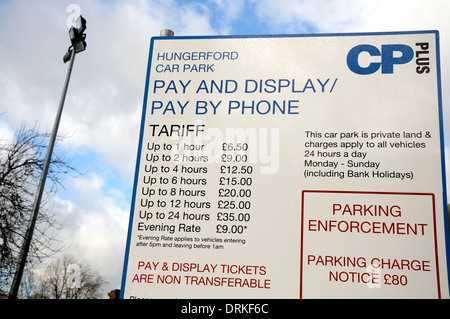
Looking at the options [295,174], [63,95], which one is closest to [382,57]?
[295,174]

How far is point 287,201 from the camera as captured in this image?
3162 millimetres

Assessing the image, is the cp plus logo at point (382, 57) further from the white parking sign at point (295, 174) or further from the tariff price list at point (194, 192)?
the tariff price list at point (194, 192)

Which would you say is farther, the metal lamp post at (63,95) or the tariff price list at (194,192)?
the metal lamp post at (63,95)

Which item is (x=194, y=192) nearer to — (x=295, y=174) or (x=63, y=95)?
(x=295, y=174)

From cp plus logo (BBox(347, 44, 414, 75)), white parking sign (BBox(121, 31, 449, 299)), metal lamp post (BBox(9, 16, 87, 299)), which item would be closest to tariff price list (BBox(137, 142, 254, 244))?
white parking sign (BBox(121, 31, 449, 299))

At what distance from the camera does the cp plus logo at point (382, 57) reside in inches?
134

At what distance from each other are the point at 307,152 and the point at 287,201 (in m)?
0.43

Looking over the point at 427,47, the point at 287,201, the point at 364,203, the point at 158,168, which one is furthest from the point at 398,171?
the point at 158,168

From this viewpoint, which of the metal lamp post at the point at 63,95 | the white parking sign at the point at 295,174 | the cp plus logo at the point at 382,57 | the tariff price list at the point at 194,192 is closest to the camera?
the white parking sign at the point at 295,174

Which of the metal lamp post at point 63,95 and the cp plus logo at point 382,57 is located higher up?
the metal lamp post at point 63,95

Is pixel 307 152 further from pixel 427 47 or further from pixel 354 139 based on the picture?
pixel 427 47

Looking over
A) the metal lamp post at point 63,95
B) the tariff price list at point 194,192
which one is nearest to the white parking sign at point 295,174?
the tariff price list at point 194,192

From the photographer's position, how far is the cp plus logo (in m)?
3.40
